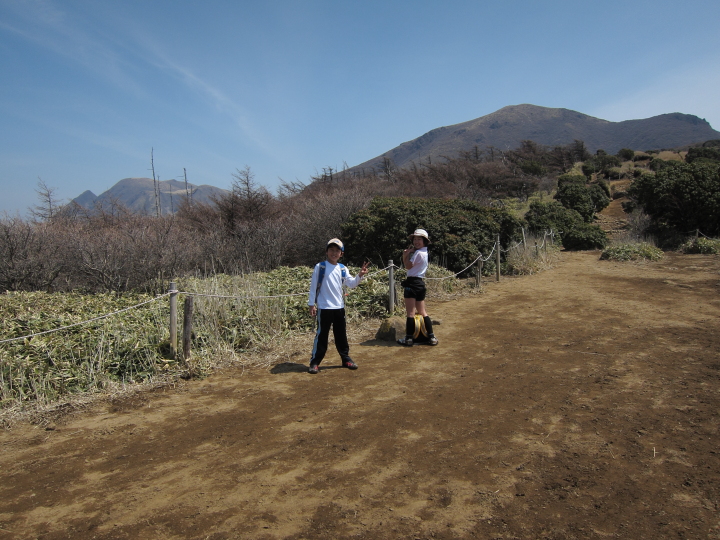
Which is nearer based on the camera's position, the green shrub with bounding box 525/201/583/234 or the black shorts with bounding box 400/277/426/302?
the black shorts with bounding box 400/277/426/302

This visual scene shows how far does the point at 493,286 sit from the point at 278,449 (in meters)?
8.41

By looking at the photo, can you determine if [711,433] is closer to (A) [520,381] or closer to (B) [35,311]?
(A) [520,381]

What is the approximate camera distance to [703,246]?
14820 mm

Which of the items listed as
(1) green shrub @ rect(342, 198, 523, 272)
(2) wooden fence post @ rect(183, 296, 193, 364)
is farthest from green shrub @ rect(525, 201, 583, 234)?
(2) wooden fence post @ rect(183, 296, 193, 364)

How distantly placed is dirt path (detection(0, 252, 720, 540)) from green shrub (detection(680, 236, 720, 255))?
10.8m

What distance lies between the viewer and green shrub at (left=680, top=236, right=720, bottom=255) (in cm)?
1464

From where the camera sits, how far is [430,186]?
97.2 feet

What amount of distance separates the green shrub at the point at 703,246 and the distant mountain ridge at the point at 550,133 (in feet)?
299

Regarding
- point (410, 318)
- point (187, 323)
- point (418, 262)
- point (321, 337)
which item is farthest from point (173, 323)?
point (418, 262)

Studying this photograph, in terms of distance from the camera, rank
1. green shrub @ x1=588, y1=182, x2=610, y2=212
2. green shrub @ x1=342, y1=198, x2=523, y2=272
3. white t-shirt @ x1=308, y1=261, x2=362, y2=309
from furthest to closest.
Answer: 1. green shrub @ x1=588, y1=182, x2=610, y2=212
2. green shrub @ x1=342, y1=198, x2=523, y2=272
3. white t-shirt @ x1=308, y1=261, x2=362, y2=309

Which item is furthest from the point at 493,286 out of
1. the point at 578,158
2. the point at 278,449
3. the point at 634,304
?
the point at 578,158

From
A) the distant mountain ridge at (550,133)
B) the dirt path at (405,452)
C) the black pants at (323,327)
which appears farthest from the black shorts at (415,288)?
the distant mountain ridge at (550,133)

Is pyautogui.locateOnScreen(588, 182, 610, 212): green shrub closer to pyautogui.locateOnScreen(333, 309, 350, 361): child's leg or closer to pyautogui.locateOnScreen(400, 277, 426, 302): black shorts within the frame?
pyautogui.locateOnScreen(400, 277, 426, 302): black shorts

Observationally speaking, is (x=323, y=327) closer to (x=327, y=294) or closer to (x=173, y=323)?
(x=327, y=294)
